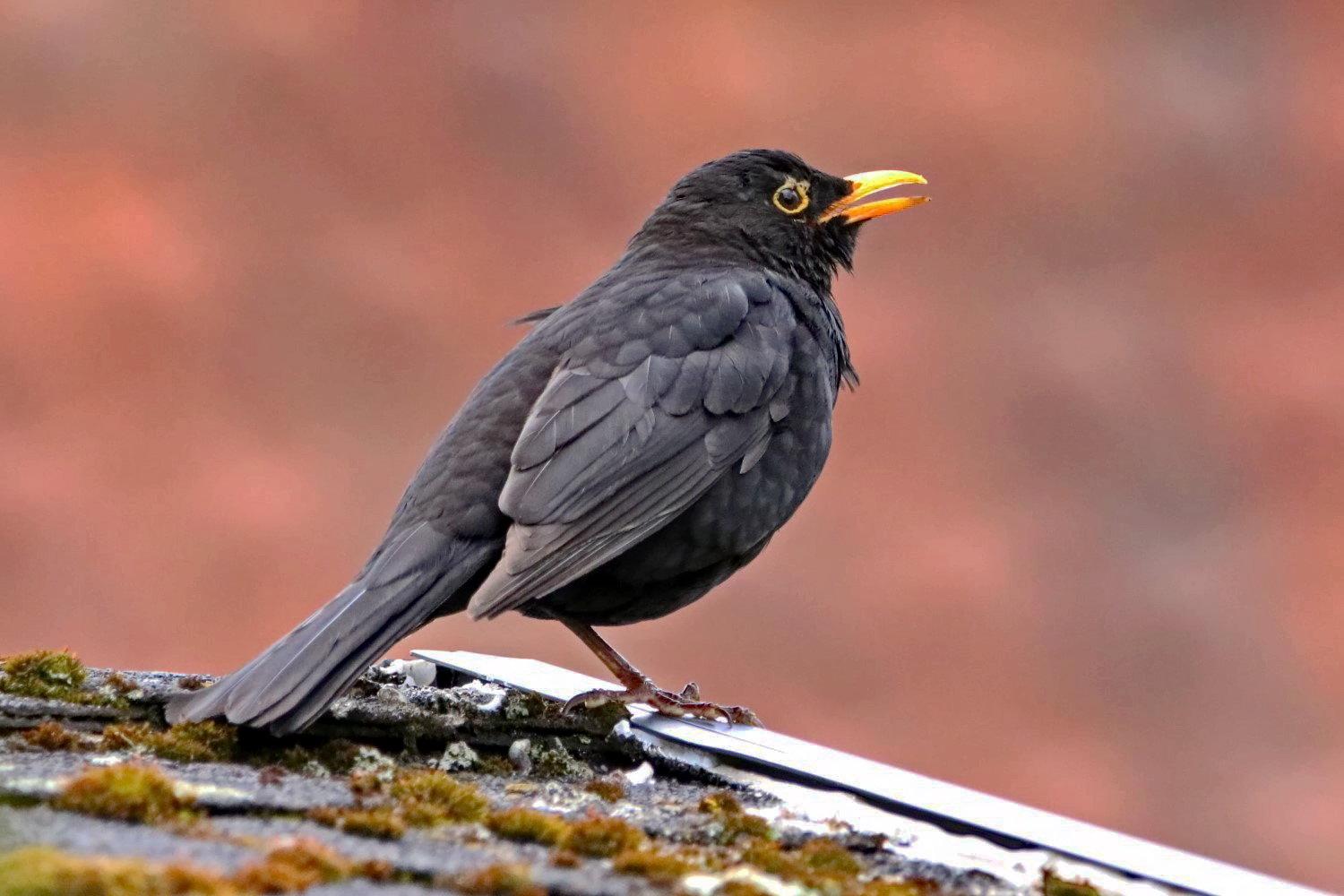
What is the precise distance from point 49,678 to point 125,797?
1248 mm

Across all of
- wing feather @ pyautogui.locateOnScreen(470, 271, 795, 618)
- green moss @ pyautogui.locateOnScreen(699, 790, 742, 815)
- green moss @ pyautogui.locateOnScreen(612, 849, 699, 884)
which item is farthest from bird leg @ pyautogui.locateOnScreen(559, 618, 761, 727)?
green moss @ pyautogui.locateOnScreen(612, 849, 699, 884)

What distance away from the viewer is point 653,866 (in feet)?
6.64

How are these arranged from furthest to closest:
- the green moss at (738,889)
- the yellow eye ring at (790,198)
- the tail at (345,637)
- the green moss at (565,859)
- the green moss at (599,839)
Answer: the yellow eye ring at (790,198), the tail at (345,637), the green moss at (599,839), the green moss at (565,859), the green moss at (738,889)

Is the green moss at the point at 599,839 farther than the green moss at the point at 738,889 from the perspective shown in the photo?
Yes

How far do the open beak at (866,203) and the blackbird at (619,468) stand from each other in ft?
1.58

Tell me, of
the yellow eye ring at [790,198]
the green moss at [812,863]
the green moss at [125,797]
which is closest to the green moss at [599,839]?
the green moss at [812,863]

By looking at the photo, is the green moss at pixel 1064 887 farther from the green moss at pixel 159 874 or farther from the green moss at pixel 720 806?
the green moss at pixel 159 874

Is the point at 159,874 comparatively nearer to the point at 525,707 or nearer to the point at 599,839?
the point at 599,839

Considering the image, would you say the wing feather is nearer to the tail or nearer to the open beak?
the tail

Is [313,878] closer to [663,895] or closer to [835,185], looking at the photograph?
[663,895]

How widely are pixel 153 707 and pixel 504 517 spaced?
1.08 meters

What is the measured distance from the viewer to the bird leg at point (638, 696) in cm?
377

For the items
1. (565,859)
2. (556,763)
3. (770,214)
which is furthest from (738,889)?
(770,214)

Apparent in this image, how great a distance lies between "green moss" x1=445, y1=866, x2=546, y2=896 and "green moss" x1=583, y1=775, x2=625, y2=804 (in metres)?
0.90
